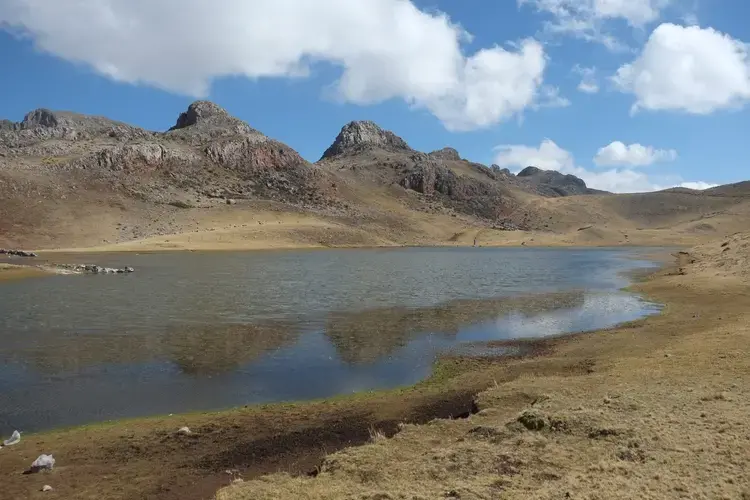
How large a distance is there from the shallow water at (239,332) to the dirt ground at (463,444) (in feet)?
8.33

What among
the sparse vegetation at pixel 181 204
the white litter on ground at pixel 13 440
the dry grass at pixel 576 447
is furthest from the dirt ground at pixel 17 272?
the sparse vegetation at pixel 181 204

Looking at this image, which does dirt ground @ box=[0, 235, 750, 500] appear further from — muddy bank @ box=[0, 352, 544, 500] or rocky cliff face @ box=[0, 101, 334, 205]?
rocky cliff face @ box=[0, 101, 334, 205]

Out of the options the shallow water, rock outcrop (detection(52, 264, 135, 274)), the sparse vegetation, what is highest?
the sparse vegetation

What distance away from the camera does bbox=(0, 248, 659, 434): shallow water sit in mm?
17188

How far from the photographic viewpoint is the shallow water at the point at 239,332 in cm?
1719

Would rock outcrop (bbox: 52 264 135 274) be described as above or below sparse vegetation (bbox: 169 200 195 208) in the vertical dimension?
below

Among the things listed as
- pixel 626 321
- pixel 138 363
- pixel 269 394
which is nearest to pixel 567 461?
pixel 269 394

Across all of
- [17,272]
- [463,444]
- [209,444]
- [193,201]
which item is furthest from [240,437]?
[193,201]

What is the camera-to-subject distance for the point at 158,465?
11336 millimetres

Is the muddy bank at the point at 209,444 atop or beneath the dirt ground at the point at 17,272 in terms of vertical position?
beneath

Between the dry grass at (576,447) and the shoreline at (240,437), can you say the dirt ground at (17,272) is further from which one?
the dry grass at (576,447)

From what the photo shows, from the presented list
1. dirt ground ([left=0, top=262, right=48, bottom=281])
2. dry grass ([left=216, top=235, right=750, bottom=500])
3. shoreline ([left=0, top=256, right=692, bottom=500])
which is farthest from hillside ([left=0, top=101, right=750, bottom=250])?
dry grass ([left=216, top=235, right=750, bottom=500])

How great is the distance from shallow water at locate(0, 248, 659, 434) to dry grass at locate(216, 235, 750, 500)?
6576 mm

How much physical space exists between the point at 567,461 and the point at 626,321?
2266 centimetres
